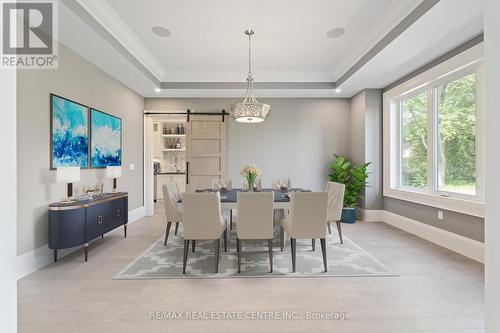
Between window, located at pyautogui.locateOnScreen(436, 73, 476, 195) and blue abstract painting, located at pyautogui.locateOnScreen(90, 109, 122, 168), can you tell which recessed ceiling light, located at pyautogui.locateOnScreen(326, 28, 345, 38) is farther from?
blue abstract painting, located at pyautogui.locateOnScreen(90, 109, 122, 168)

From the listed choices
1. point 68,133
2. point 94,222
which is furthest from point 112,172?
point 94,222

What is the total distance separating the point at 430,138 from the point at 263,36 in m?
3.08

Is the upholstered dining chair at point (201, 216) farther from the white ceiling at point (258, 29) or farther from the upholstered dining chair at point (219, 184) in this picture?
the white ceiling at point (258, 29)

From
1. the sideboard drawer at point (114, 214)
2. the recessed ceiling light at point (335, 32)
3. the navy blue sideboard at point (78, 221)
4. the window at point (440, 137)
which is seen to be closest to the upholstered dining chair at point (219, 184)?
the sideboard drawer at point (114, 214)

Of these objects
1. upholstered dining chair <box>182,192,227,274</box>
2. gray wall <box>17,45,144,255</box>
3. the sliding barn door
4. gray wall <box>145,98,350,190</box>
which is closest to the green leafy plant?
gray wall <box>145,98,350,190</box>

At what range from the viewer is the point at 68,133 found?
11.4ft

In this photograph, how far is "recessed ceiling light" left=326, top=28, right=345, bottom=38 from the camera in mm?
3689

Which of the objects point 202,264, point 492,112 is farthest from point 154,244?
point 492,112

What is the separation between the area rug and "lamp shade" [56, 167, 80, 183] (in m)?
1.26

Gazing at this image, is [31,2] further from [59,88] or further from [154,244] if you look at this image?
[154,244]

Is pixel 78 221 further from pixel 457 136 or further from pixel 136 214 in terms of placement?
pixel 457 136

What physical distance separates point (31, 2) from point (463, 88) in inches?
208

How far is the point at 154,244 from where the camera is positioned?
3945mm

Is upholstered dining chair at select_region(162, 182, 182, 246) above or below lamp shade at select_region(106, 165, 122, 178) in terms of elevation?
below
